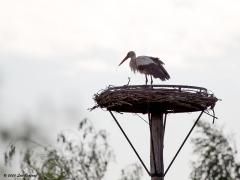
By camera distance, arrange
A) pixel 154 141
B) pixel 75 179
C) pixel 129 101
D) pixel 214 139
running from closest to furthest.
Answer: pixel 129 101 < pixel 154 141 < pixel 75 179 < pixel 214 139

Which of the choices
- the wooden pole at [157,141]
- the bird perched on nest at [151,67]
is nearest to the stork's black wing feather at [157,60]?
the bird perched on nest at [151,67]

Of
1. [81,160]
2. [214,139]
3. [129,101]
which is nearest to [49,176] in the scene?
[129,101]

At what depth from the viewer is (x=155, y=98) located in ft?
49.0

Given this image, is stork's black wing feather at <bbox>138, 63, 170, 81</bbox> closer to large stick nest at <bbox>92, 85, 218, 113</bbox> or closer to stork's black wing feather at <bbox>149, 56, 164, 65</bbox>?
stork's black wing feather at <bbox>149, 56, 164, 65</bbox>

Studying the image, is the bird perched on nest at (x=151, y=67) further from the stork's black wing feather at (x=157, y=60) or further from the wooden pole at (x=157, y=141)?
the wooden pole at (x=157, y=141)

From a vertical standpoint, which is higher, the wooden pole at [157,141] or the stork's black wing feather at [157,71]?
the stork's black wing feather at [157,71]

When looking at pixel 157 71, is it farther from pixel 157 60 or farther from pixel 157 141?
pixel 157 141

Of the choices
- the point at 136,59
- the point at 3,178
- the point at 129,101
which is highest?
the point at 136,59

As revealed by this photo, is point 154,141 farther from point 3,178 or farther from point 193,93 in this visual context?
point 3,178

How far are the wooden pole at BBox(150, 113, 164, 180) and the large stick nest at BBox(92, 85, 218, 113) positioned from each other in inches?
15.2

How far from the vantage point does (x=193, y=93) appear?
596 inches

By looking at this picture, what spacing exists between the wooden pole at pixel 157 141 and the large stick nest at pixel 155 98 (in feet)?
1.27

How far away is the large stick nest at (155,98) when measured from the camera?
14.9m

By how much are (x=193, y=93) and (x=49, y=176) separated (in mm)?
2538
